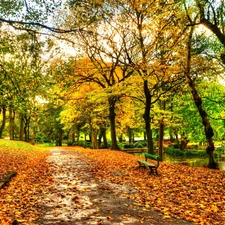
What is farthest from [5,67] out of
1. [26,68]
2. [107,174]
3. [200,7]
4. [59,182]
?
[200,7]

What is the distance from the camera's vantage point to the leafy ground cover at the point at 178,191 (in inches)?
280

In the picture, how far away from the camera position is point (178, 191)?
9.39 meters

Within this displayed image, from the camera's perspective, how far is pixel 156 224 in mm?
6090

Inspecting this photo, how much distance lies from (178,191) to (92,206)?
338cm

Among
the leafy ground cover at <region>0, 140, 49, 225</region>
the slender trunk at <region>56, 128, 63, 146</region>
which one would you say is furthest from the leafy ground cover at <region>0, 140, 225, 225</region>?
the slender trunk at <region>56, 128, 63, 146</region>

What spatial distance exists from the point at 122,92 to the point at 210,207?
558 inches

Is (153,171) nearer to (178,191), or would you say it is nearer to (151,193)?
(178,191)

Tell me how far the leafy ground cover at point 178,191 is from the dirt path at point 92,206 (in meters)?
0.50

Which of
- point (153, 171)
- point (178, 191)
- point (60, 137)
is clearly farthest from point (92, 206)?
point (60, 137)

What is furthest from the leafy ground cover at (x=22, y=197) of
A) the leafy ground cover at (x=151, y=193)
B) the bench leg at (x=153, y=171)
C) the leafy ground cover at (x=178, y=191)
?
the bench leg at (x=153, y=171)

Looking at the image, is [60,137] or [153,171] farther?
[60,137]

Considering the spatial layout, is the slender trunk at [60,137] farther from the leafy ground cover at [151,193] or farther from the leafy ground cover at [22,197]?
the leafy ground cover at [22,197]

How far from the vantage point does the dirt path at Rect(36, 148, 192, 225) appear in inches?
246

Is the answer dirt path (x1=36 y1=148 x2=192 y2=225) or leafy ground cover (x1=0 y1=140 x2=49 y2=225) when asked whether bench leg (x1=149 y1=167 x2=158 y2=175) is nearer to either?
dirt path (x1=36 y1=148 x2=192 y2=225)
